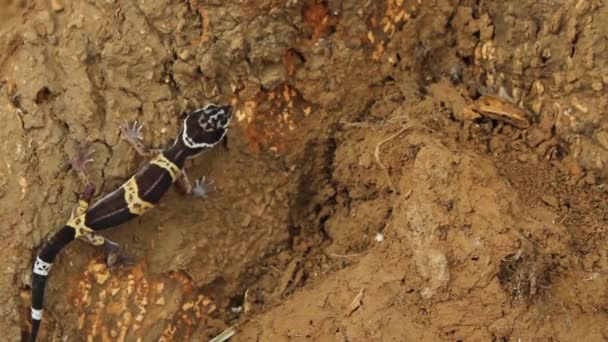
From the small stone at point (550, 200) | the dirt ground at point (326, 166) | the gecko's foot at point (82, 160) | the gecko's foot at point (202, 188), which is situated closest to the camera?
the dirt ground at point (326, 166)

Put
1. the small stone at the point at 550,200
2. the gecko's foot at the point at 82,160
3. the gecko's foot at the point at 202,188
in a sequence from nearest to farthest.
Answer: the small stone at the point at 550,200 → the gecko's foot at the point at 82,160 → the gecko's foot at the point at 202,188

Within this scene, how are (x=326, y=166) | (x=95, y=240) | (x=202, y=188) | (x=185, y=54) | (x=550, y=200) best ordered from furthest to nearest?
(x=326, y=166) → (x=202, y=188) → (x=95, y=240) → (x=185, y=54) → (x=550, y=200)

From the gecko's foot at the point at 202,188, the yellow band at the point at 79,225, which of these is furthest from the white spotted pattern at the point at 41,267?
the gecko's foot at the point at 202,188

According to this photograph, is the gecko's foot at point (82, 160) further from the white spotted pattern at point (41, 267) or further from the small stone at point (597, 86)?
the small stone at point (597, 86)

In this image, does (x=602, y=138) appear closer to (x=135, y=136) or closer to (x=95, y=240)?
(x=135, y=136)

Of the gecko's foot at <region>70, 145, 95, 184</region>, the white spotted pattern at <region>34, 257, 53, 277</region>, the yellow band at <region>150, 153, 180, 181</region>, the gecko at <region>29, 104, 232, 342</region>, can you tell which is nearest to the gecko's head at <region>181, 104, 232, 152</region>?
the gecko at <region>29, 104, 232, 342</region>

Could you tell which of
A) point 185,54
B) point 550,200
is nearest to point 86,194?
point 185,54
